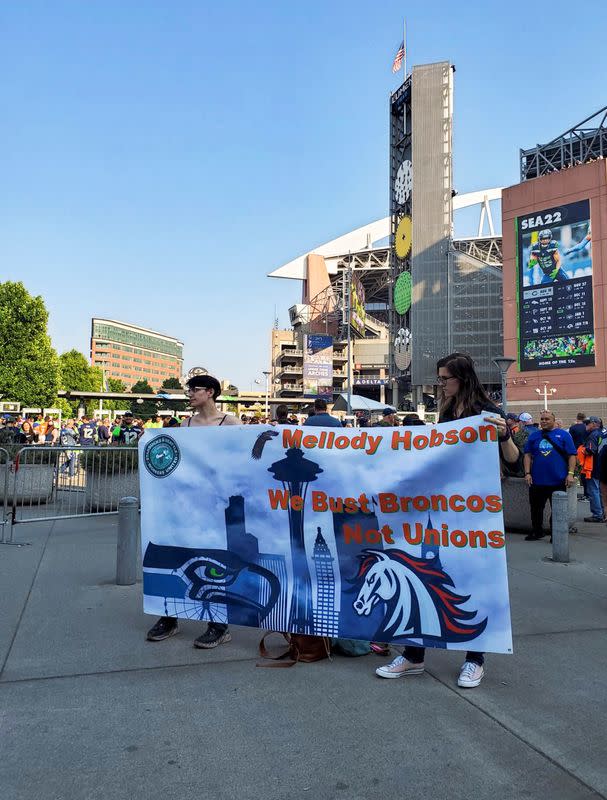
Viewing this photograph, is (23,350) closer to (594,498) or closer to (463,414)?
(594,498)

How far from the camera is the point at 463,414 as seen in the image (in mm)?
3893

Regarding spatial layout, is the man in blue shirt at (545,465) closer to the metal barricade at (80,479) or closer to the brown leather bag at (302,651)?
the brown leather bag at (302,651)

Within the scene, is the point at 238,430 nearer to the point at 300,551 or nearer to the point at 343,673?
the point at 300,551

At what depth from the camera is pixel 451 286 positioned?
73.2 metres

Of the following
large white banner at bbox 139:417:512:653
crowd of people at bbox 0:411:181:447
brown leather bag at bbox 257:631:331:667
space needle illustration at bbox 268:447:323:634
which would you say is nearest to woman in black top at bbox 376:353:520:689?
large white banner at bbox 139:417:512:653

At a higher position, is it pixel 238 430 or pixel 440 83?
pixel 440 83

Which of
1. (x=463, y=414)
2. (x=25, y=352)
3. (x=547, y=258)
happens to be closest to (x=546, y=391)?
(x=547, y=258)

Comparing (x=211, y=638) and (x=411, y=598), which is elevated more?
(x=411, y=598)

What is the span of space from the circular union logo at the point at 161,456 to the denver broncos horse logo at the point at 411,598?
5.19 ft

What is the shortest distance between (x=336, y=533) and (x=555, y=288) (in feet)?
176

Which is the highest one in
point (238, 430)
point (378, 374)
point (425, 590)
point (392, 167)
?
point (392, 167)

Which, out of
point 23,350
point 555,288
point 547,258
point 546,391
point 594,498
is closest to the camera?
point 594,498

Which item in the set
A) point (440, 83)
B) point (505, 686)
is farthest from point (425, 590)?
point (440, 83)

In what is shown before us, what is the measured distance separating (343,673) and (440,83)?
81.1m
